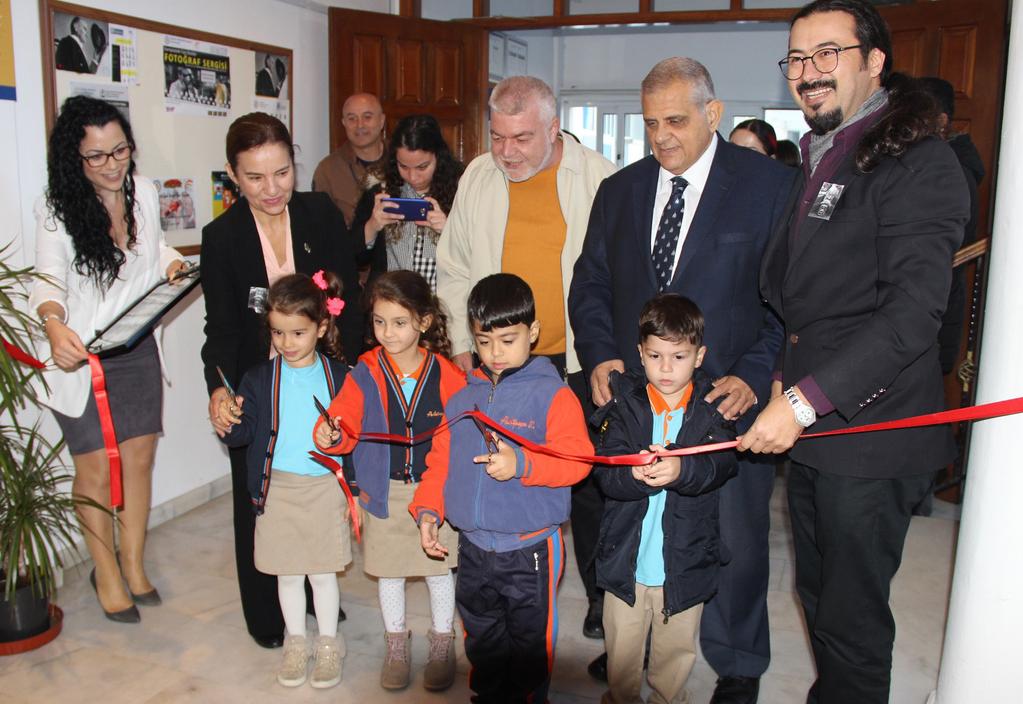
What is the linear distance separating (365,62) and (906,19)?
3.04 metres

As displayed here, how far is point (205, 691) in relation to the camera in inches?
116

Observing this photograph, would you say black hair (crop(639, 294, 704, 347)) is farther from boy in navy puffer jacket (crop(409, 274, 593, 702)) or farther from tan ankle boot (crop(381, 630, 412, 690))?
tan ankle boot (crop(381, 630, 412, 690))

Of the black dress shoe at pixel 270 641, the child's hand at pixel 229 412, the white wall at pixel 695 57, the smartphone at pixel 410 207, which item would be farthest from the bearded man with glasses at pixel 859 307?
the white wall at pixel 695 57

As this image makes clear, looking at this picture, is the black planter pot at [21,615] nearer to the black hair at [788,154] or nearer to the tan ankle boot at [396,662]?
the tan ankle boot at [396,662]

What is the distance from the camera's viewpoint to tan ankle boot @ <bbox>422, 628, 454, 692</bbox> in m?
2.92

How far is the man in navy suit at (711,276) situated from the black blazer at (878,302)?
25 cm

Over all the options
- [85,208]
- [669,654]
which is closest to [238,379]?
[85,208]

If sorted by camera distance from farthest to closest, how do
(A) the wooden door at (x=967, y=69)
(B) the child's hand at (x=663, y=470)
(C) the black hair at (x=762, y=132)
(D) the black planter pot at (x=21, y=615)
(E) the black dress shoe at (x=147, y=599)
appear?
(C) the black hair at (x=762, y=132), (A) the wooden door at (x=967, y=69), (E) the black dress shoe at (x=147, y=599), (D) the black planter pot at (x=21, y=615), (B) the child's hand at (x=663, y=470)

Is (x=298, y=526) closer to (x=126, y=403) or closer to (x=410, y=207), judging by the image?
(x=126, y=403)

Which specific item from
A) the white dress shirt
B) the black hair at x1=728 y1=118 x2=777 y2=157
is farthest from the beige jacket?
the black hair at x1=728 y1=118 x2=777 y2=157

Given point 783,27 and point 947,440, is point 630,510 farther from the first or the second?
point 783,27

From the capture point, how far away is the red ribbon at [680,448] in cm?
202

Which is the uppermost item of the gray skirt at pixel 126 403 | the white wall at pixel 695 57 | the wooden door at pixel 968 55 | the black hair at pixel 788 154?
the white wall at pixel 695 57

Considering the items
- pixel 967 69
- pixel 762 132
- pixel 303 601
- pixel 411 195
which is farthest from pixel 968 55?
pixel 303 601
